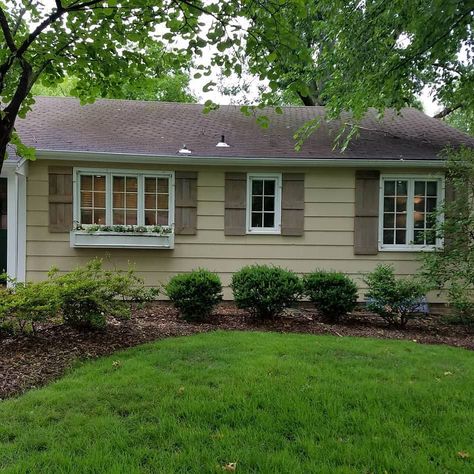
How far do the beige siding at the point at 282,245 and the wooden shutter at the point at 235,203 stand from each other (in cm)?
11

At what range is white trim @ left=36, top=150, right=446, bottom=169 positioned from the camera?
714 cm

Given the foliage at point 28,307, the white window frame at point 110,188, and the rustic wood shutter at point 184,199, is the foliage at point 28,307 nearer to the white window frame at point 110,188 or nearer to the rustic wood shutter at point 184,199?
the white window frame at point 110,188

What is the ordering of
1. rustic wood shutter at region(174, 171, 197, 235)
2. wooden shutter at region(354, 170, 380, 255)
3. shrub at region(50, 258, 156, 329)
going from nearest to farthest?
shrub at region(50, 258, 156, 329) < rustic wood shutter at region(174, 171, 197, 235) < wooden shutter at region(354, 170, 380, 255)

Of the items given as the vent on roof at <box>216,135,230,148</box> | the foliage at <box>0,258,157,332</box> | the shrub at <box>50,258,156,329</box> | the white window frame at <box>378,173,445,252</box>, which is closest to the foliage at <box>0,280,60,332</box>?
the foliage at <box>0,258,157,332</box>

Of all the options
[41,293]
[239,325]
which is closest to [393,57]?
[239,325]

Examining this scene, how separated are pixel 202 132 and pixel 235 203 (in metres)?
2.03

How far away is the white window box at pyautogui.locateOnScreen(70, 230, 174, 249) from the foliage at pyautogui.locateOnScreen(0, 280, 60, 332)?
243cm

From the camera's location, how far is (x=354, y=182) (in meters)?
7.65

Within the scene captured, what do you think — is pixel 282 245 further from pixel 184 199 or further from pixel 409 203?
pixel 409 203

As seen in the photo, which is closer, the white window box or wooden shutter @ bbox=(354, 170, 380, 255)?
the white window box

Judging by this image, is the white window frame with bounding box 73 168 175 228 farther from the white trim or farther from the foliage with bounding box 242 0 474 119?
the foliage with bounding box 242 0 474 119

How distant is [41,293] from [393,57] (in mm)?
5358

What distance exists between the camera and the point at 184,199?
24.7 feet

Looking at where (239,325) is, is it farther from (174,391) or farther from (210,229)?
(174,391)
